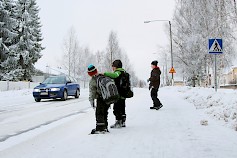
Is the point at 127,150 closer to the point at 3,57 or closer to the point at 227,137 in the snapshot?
the point at 227,137

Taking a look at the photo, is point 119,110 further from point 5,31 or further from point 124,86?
point 5,31

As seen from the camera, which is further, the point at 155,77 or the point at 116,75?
the point at 155,77

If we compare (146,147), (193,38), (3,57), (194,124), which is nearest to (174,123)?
(194,124)

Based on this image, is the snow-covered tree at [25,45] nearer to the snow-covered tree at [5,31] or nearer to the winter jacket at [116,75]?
the snow-covered tree at [5,31]

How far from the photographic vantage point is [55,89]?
49.6ft

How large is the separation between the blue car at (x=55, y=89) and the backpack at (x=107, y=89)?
33.0 feet

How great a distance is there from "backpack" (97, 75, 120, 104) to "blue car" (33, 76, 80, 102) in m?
10.1

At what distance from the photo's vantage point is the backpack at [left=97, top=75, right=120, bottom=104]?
5.43 m

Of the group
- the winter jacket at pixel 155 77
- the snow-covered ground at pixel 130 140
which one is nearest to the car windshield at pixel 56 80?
the winter jacket at pixel 155 77

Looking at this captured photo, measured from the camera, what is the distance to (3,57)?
34.4 metres

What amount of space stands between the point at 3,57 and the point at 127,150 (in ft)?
111

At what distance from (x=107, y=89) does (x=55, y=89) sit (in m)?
10.2

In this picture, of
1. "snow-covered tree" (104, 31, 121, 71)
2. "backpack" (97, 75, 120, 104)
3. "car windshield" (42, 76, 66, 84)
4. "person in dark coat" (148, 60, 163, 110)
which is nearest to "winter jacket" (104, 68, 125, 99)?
"backpack" (97, 75, 120, 104)

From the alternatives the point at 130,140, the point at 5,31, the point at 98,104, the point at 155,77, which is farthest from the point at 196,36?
the point at 130,140
